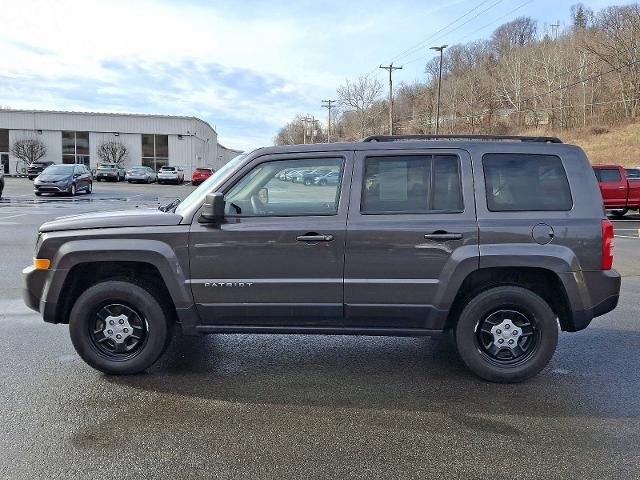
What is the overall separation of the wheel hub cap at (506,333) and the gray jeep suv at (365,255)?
1cm

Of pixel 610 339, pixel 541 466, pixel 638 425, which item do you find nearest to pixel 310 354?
pixel 541 466

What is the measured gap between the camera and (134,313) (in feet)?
14.0

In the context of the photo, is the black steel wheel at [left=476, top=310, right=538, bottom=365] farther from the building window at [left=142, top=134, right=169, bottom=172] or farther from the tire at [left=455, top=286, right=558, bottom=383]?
the building window at [left=142, top=134, right=169, bottom=172]

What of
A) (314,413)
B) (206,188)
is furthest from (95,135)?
(314,413)

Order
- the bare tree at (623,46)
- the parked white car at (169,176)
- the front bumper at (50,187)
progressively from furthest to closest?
the bare tree at (623,46), the parked white car at (169,176), the front bumper at (50,187)

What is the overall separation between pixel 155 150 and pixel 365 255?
63.2 meters

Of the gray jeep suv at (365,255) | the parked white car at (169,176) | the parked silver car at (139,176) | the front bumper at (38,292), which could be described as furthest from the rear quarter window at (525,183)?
the parked silver car at (139,176)

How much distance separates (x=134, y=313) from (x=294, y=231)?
1.57 meters

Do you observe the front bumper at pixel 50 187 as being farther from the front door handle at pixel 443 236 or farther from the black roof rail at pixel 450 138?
the front door handle at pixel 443 236

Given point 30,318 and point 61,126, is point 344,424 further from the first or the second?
point 61,126

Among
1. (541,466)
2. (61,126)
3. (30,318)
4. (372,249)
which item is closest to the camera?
(541,466)

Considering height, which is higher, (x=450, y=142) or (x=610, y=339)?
(x=450, y=142)

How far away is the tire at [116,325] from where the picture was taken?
13.7 ft

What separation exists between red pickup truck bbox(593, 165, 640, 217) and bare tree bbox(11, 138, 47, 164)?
2239 inches
